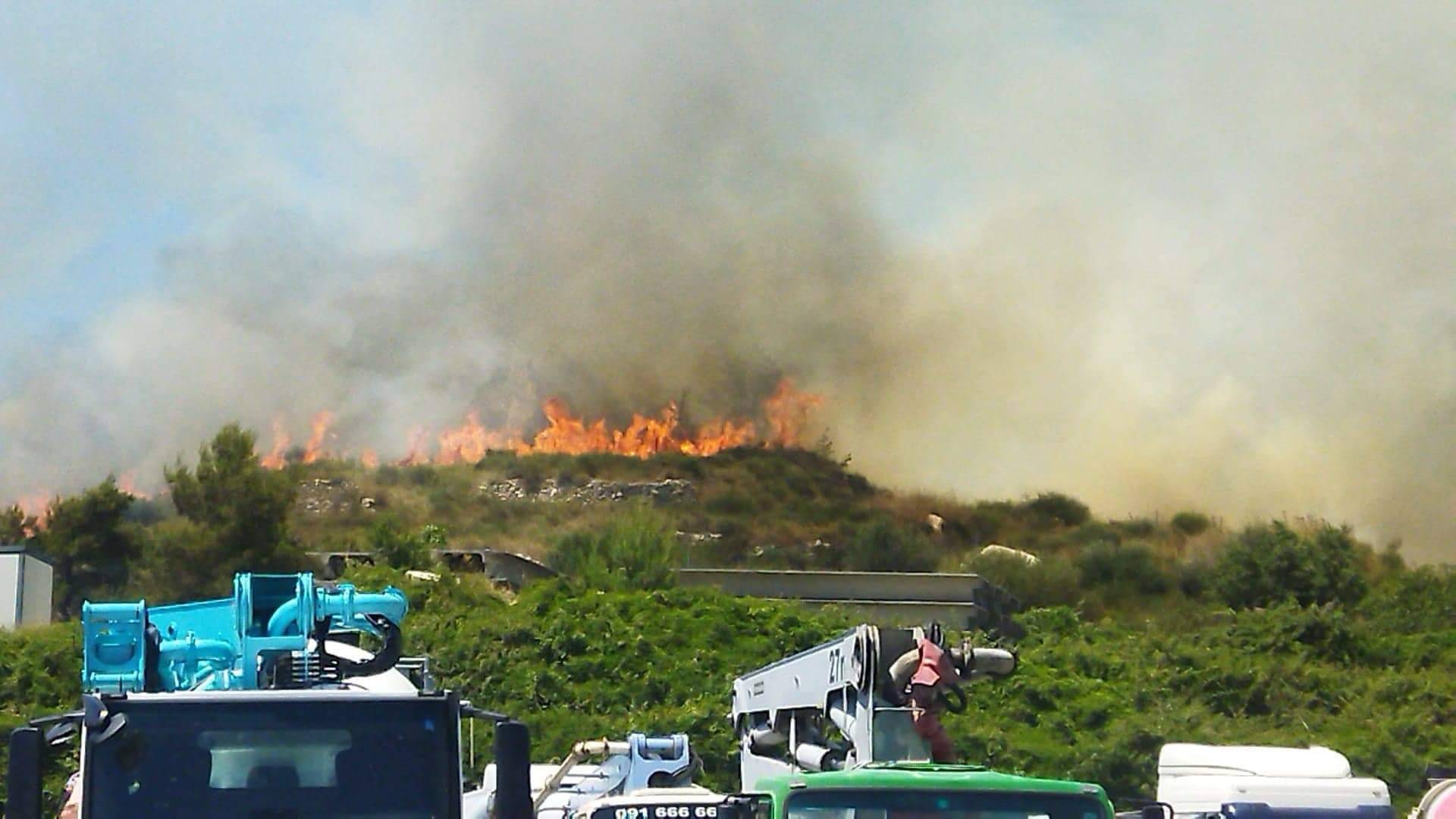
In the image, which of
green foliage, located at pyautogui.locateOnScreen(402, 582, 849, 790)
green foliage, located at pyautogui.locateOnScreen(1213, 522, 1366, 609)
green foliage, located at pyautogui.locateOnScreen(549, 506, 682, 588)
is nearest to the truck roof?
green foliage, located at pyautogui.locateOnScreen(402, 582, 849, 790)

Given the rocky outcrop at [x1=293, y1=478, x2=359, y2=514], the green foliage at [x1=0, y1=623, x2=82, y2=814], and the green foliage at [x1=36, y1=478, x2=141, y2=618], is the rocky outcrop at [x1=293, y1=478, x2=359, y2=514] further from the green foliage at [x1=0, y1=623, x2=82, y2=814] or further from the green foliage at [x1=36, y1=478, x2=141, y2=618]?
the green foliage at [x1=0, y1=623, x2=82, y2=814]

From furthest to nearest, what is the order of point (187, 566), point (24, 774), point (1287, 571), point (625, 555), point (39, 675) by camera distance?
1. point (1287, 571)
2. point (187, 566)
3. point (625, 555)
4. point (39, 675)
5. point (24, 774)

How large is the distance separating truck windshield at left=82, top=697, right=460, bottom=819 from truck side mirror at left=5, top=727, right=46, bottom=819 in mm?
412

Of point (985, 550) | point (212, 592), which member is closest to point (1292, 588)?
point (985, 550)

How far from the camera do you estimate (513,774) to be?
952cm

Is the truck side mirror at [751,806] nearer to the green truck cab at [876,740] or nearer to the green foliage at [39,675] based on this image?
the green truck cab at [876,740]

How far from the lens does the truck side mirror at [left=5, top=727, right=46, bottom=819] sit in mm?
8844

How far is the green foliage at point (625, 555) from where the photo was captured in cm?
4722

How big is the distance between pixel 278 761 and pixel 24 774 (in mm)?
1308

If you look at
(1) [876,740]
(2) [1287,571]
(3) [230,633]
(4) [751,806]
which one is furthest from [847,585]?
(4) [751,806]

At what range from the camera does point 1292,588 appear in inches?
2143

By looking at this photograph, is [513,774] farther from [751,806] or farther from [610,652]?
[610,652]

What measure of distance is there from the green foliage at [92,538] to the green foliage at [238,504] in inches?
336

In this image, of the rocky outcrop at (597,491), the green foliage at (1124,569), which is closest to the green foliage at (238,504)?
the rocky outcrop at (597,491)
